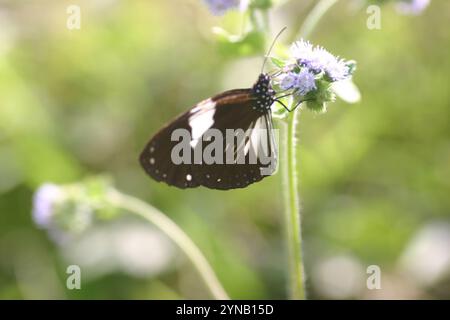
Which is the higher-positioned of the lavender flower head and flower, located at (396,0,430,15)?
flower, located at (396,0,430,15)

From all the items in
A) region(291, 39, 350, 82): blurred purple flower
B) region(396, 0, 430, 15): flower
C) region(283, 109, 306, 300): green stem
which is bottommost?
region(283, 109, 306, 300): green stem

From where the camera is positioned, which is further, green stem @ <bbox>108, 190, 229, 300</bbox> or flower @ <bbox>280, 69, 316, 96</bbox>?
green stem @ <bbox>108, 190, 229, 300</bbox>

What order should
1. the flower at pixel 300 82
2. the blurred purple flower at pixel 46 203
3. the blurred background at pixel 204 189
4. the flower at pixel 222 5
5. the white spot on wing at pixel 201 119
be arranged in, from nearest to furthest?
1. the flower at pixel 300 82
2. the white spot on wing at pixel 201 119
3. the flower at pixel 222 5
4. the blurred purple flower at pixel 46 203
5. the blurred background at pixel 204 189

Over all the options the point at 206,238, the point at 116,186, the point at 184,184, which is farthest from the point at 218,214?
the point at 184,184

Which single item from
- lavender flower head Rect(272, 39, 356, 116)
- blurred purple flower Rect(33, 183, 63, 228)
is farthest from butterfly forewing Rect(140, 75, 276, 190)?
blurred purple flower Rect(33, 183, 63, 228)

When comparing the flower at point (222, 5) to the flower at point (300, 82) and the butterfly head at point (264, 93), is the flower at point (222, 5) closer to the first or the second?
the butterfly head at point (264, 93)

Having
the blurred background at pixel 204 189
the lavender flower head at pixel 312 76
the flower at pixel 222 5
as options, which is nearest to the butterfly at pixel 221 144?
the lavender flower head at pixel 312 76

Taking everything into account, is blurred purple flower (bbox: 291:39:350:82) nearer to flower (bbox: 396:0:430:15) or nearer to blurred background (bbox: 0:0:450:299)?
flower (bbox: 396:0:430:15)
